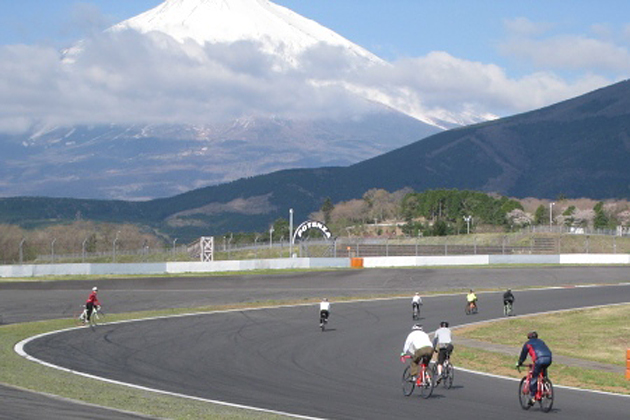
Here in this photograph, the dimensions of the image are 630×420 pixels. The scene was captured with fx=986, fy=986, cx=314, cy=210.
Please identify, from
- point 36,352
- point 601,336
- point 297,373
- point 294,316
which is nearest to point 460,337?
point 601,336

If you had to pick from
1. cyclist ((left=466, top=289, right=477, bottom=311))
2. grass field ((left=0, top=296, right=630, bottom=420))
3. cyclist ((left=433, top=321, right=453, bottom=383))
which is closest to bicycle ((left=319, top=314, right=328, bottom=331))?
grass field ((left=0, top=296, right=630, bottom=420))

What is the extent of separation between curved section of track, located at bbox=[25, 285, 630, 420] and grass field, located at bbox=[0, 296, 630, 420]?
1.27 m

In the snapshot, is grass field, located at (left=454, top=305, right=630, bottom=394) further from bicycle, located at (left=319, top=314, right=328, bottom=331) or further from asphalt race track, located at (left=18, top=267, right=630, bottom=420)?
bicycle, located at (left=319, top=314, right=328, bottom=331)

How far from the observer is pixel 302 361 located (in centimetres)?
3175

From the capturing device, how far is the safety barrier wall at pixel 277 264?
7369 cm

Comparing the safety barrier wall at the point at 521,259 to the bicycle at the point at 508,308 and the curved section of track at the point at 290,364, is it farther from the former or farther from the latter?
the curved section of track at the point at 290,364

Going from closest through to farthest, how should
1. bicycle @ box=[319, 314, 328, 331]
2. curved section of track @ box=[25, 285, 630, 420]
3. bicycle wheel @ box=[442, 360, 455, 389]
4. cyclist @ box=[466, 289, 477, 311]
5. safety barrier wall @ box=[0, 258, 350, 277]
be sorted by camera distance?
curved section of track @ box=[25, 285, 630, 420] < bicycle wheel @ box=[442, 360, 455, 389] < bicycle @ box=[319, 314, 328, 331] < cyclist @ box=[466, 289, 477, 311] < safety barrier wall @ box=[0, 258, 350, 277]

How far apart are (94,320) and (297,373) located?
61.3 ft

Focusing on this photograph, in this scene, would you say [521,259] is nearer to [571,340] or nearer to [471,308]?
[471,308]

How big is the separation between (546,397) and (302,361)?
10546 mm

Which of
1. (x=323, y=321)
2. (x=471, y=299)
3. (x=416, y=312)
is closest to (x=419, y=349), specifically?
(x=323, y=321)

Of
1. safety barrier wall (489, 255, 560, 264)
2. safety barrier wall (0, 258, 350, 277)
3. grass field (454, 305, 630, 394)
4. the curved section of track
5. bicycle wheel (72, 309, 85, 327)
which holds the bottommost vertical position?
grass field (454, 305, 630, 394)

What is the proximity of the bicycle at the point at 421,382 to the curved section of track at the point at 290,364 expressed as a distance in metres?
0.28

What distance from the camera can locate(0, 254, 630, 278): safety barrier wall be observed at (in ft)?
242
